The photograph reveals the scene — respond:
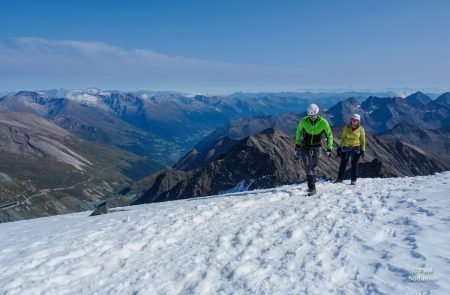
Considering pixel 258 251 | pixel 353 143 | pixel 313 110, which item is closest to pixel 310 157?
pixel 313 110

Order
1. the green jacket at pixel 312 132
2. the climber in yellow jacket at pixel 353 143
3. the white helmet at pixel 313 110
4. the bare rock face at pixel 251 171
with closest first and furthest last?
the white helmet at pixel 313 110, the green jacket at pixel 312 132, the climber in yellow jacket at pixel 353 143, the bare rock face at pixel 251 171

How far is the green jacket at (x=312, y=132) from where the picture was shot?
71.2 feet

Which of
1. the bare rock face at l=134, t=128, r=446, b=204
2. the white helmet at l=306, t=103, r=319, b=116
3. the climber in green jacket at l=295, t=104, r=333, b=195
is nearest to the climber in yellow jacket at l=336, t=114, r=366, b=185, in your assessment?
the climber in green jacket at l=295, t=104, r=333, b=195

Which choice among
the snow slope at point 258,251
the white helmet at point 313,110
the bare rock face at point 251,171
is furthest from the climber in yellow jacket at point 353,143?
the bare rock face at point 251,171

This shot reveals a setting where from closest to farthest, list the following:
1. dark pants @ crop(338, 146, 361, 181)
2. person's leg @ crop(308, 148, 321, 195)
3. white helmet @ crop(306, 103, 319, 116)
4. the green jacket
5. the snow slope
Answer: the snow slope
white helmet @ crop(306, 103, 319, 116)
the green jacket
person's leg @ crop(308, 148, 321, 195)
dark pants @ crop(338, 146, 361, 181)

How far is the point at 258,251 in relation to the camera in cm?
1429

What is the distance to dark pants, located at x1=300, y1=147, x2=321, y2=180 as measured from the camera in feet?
72.3

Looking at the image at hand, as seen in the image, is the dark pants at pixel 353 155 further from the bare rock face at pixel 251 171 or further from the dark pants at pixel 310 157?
the bare rock face at pixel 251 171

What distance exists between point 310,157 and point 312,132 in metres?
1.41

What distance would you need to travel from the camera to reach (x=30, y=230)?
22.7 m

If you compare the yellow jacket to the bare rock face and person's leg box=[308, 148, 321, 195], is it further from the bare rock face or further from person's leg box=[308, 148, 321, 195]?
the bare rock face

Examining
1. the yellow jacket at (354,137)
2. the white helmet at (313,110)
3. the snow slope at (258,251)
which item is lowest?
the snow slope at (258,251)

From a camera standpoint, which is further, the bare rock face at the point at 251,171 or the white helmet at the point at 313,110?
the bare rock face at the point at 251,171

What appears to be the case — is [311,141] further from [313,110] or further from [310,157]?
[313,110]
